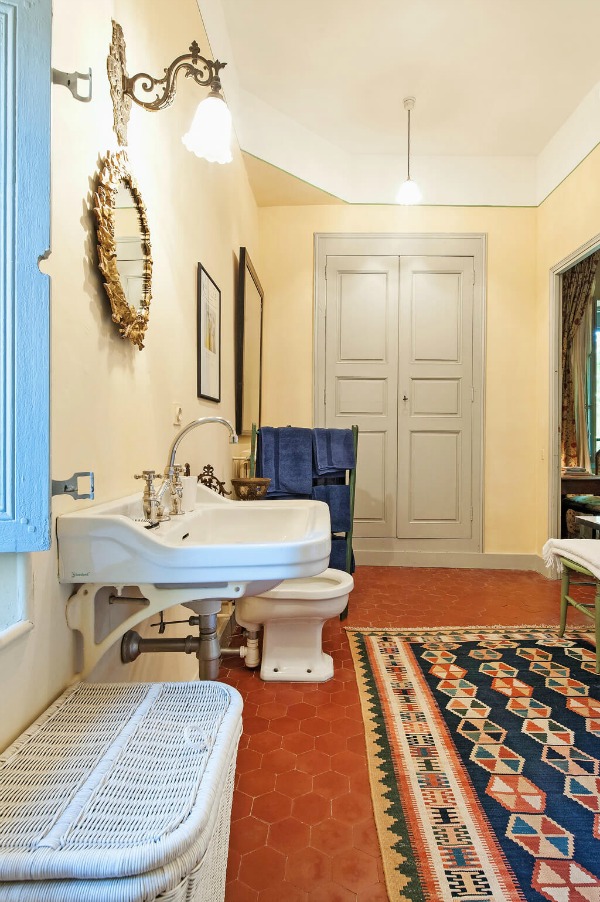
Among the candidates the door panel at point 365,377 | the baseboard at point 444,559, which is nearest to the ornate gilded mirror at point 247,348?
the door panel at point 365,377

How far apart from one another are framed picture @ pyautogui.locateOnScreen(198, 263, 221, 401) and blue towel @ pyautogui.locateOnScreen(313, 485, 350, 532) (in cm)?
96

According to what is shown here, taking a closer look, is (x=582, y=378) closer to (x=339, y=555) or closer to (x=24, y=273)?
(x=339, y=555)

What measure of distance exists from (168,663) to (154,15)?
202 cm

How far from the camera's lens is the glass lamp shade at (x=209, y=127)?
53.2 inches

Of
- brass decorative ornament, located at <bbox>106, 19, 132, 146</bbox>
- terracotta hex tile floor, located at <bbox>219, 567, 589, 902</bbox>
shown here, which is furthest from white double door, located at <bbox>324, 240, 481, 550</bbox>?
brass decorative ornament, located at <bbox>106, 19, 132, 146</bbox>

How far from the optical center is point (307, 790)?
5.01 feet

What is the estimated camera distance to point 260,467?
3162mm

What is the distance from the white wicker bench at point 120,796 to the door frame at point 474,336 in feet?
10.6

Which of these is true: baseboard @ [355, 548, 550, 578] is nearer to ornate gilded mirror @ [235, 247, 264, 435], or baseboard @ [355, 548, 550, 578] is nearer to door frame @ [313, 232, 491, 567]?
door frame @ [313, 232, 491, 567]

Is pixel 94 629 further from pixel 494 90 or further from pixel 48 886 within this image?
pixel 494 90

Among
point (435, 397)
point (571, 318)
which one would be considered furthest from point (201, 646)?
point (571, 318)

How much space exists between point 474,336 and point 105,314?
135 inches

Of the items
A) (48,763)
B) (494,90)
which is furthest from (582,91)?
(48,763)

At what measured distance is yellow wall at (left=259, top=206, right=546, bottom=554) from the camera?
405cm
